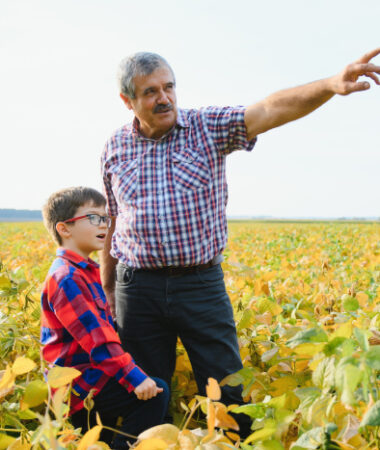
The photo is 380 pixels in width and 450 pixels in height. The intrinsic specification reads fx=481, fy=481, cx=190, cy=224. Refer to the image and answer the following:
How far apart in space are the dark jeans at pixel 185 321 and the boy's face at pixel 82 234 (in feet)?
0.90

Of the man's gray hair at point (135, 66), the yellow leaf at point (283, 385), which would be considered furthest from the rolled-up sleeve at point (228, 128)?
the yellow leaf at point (283, 385)

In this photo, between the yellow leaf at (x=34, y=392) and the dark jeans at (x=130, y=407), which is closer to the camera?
the yellow leaf at (x=34, y=392)

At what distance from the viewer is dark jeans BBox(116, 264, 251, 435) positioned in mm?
2213

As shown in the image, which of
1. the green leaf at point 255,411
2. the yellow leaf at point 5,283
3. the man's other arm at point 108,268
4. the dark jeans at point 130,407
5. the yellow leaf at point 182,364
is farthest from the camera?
the man's other arm at point 108,268

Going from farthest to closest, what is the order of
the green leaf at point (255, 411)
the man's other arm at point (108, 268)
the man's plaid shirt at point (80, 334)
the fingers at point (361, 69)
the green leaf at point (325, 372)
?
the man's other arm at point (108, 268), the man's plaid shirt at point (80, 334), the fingers at point (361, 69), the green leaf at point (255, 411), the green leaf at point (325, 372)

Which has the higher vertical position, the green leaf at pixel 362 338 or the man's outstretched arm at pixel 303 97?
the man's outstretched arm at pixel 303 97

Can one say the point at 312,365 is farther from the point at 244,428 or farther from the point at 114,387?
the point at 244,428

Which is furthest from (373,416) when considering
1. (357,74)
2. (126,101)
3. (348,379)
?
(126,101)

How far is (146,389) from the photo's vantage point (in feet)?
6.13

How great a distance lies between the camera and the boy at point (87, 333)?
1856 mm

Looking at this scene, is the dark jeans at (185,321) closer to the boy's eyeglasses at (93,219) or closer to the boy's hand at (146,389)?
the boy's eyeglasses at (93,219)

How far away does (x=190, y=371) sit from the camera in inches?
104

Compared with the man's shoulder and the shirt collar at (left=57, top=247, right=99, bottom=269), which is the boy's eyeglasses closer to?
the shirt collar at (left=57, top=247, right=99, bottom=269)

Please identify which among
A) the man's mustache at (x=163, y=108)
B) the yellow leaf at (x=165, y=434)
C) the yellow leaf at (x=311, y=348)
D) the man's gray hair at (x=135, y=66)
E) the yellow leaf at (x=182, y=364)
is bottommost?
the yellow leaf at (x=182, y=364)
